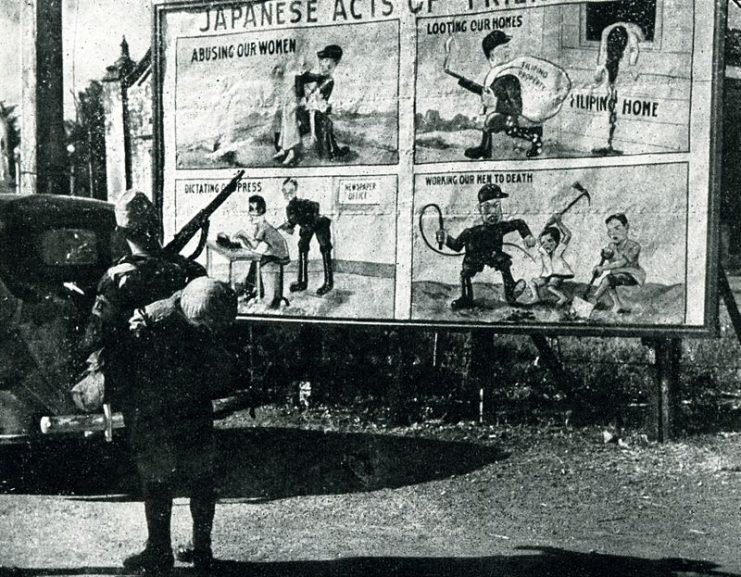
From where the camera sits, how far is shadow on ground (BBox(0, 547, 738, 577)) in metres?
4.77

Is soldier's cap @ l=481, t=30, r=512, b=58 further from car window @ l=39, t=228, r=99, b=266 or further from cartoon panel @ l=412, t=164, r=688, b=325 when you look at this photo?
car window @ l=39, t=228, r=99, b=266

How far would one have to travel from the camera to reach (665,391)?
281 inches

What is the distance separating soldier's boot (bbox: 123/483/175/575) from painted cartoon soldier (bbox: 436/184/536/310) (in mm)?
3200

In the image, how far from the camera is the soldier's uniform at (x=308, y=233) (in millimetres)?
7832

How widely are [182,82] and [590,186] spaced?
11.9 feet

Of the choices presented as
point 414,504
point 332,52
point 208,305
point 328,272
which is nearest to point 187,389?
point 208,305

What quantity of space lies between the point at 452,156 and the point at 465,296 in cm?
102

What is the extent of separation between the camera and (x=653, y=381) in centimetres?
725

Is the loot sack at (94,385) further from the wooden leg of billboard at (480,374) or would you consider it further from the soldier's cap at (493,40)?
the soldier's cap at (493,40)

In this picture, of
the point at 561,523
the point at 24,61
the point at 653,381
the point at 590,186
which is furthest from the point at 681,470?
the point at 24,61

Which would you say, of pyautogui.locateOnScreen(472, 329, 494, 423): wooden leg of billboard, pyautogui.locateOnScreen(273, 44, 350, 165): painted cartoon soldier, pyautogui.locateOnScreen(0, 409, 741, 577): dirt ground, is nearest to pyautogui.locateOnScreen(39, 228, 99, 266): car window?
pyautogui.locateOnScreen(0, 409, 741, 577): dirt ground

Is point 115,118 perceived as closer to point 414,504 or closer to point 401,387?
point 401,387

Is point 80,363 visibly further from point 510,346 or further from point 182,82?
point 510,346

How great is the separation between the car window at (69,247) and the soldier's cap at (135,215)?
218 cm
